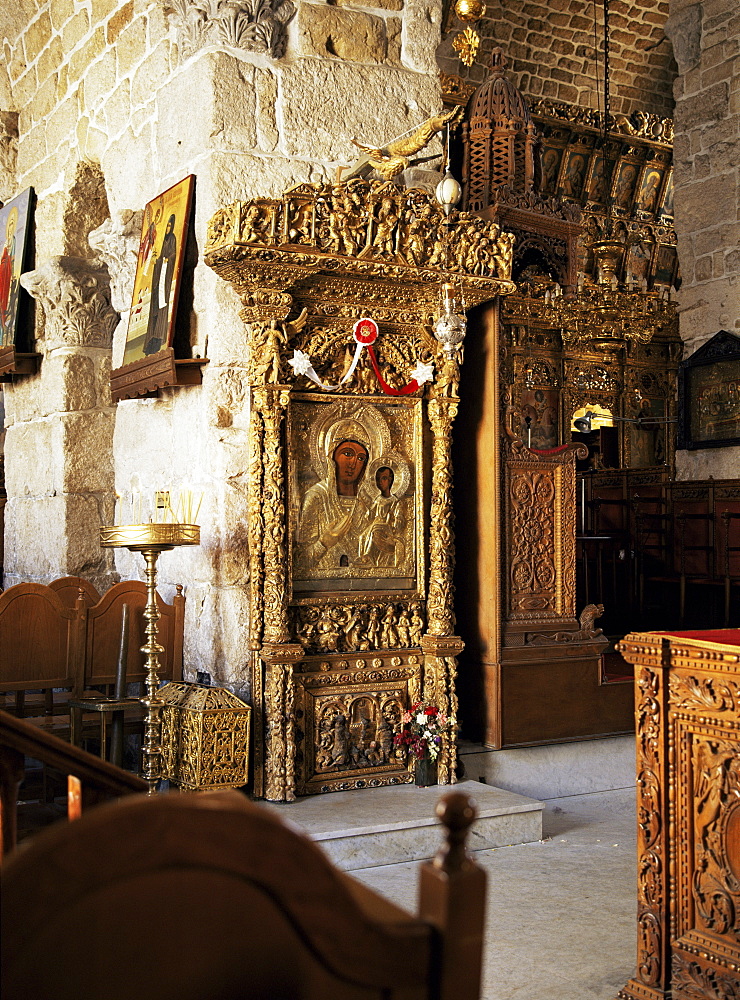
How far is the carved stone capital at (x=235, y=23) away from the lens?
4.90 metres

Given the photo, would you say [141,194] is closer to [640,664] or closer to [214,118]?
[214,118]

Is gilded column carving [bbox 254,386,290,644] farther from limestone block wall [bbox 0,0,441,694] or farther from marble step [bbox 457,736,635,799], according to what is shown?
marble step [bbox 457,736,635,799]

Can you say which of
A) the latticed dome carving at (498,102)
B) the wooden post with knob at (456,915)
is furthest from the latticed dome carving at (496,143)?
the wooden post with knob at (456,915)

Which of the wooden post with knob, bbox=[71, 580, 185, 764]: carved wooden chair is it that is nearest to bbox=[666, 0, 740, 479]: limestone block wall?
bbox=[71, 580, 185, 764]: carved wooden chair

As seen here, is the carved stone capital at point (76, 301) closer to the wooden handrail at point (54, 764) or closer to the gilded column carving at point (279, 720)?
the gilded column carving at point (279, 720)

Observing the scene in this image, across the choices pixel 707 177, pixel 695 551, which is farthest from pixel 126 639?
pixel 707 177

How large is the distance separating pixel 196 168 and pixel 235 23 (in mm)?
658

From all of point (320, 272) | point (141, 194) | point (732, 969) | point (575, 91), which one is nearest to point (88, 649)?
point (320, 272)

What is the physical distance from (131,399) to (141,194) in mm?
1065

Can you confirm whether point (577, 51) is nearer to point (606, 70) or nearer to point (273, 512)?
point (606, 70)

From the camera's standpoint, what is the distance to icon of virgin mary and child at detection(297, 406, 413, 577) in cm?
502

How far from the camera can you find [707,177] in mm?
8789

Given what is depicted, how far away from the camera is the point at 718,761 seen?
9.28 ft

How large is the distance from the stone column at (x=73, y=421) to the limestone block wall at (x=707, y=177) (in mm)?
4809
